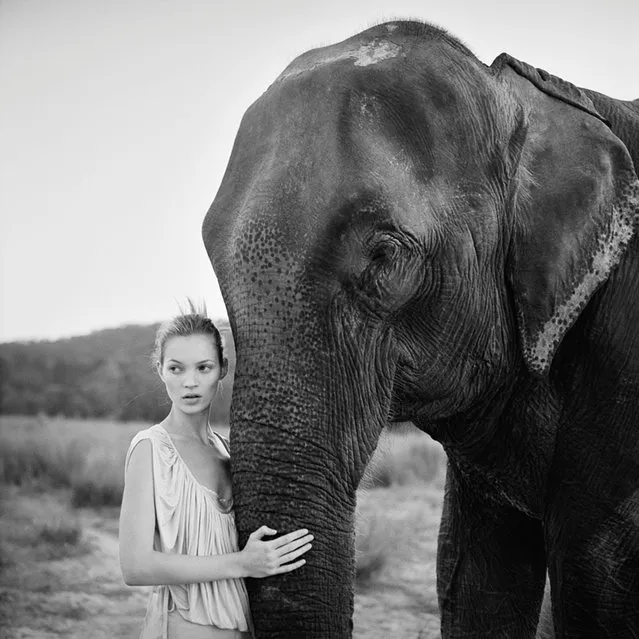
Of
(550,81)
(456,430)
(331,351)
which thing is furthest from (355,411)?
(550,81)

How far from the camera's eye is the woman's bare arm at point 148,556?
184 cm

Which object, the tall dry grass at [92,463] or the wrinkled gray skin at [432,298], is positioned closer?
the wrinkled gray skin at [432,298]

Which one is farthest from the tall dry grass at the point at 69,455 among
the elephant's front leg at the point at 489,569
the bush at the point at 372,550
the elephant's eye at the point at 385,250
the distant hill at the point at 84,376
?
the elephant's eye at the point at 385,250

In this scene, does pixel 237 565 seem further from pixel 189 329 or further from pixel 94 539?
pixel 94 539

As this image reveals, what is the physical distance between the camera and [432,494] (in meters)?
6.63

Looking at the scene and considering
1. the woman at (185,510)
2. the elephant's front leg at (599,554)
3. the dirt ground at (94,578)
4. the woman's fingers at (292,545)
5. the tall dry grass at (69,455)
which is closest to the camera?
the woman's fingers at (292,545)

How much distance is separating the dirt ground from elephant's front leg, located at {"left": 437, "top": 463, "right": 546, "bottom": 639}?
1.73 m

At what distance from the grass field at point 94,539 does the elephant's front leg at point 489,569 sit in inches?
42.8

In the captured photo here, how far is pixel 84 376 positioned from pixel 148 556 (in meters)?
5.49

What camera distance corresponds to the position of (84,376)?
732 cm

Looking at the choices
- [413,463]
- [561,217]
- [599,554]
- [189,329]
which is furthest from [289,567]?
[413,463]

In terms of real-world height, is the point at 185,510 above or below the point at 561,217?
below

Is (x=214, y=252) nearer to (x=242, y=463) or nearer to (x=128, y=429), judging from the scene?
(x=242, y=463)

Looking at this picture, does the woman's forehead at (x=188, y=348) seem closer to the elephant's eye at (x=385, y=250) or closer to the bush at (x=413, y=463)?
the elephant's eye at (x=385, y=250)
